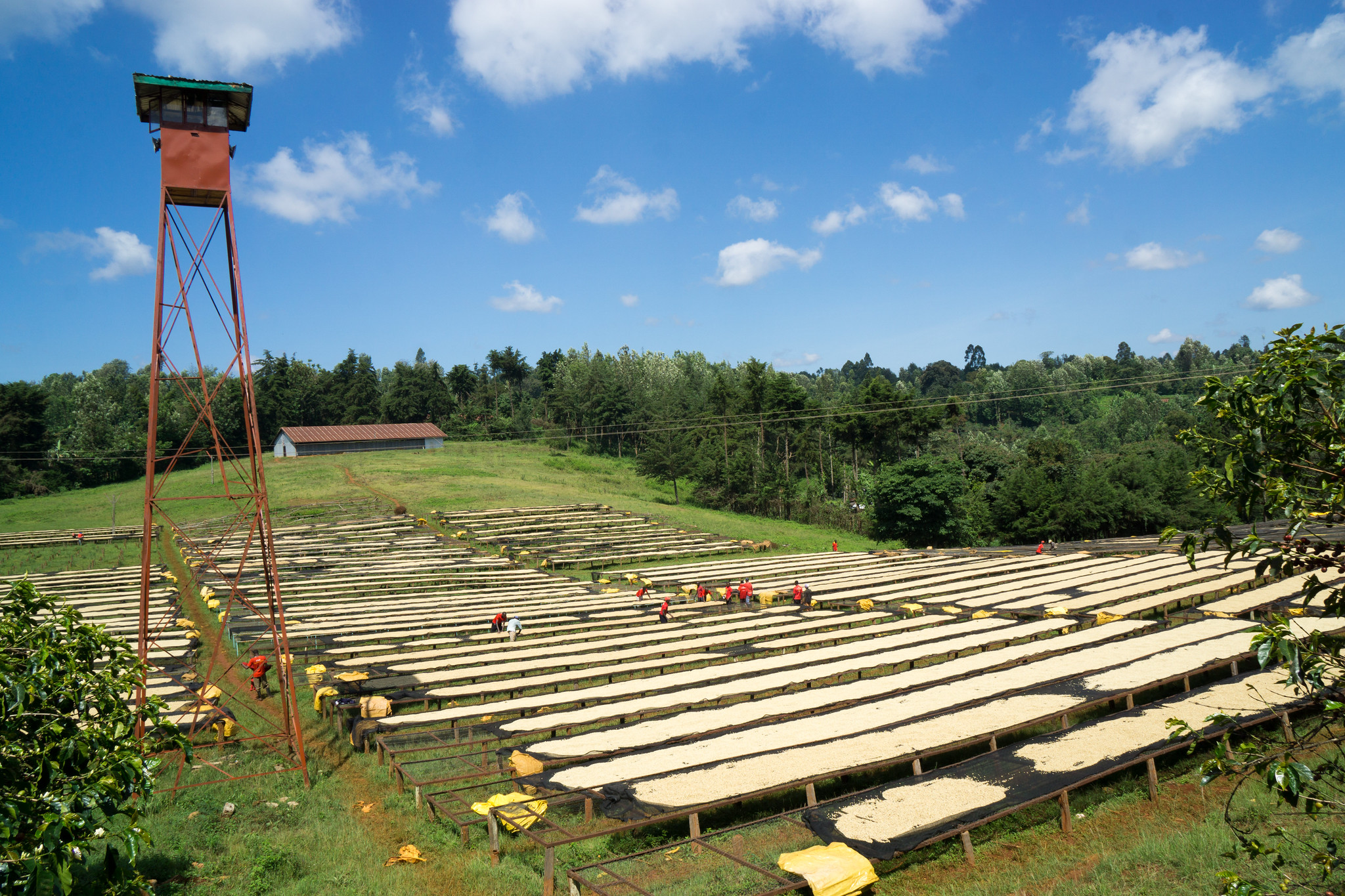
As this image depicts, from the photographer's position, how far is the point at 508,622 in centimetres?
2623

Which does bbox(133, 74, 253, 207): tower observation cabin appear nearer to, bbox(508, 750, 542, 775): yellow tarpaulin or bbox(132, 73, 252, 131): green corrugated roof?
bbox(132, 73, 252, 131): green corrugated roof

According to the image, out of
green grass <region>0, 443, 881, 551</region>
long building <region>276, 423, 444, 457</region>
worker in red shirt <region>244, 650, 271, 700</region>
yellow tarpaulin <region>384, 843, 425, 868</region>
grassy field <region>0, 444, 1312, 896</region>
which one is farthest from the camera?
long building <region>276, 423, 444, 457</region>

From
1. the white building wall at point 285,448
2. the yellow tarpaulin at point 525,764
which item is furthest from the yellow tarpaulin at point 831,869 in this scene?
the white building wall at point 285,448

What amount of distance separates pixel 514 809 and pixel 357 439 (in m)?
87.2

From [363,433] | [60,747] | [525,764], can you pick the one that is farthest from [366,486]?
[60,747]

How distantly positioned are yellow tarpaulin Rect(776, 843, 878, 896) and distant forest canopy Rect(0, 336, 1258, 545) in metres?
40.7

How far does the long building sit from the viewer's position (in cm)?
8800

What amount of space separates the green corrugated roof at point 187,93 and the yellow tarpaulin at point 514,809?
47.9ft

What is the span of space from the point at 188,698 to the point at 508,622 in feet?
33.0

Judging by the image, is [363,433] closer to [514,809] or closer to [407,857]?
[407,857]

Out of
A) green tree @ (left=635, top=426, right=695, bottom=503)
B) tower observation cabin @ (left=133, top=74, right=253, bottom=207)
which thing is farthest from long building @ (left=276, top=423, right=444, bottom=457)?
tower observation cabin @ (left=133, top=74, right=253, bottom=207)

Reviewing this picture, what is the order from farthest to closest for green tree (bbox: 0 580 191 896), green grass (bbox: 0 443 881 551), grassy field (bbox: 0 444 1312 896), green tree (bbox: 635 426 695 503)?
1. green tree (bbox: 635 426 695 503)
2. green grass (bbox: 0 443 881 551)
3. grassy field (bbox: 0 444 1312 896)
4. green tree (bbox: 0 580 191 896)

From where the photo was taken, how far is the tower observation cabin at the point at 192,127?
15.0 metres

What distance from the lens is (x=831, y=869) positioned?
9.25 m
